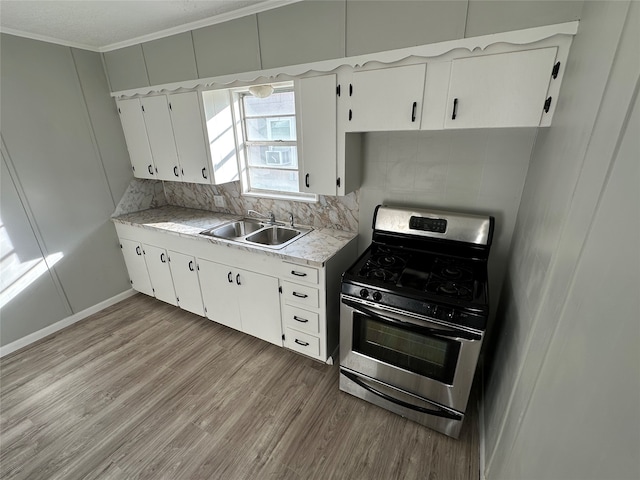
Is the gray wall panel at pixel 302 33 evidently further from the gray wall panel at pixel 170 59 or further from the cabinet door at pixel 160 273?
the cabinet door at pixel 160 273

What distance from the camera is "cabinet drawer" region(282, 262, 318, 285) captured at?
194 cm

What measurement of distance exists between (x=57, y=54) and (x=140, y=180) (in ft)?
4.00

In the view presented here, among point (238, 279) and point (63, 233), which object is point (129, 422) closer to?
point (238, 279)

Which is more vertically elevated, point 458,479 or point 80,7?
point 80,7

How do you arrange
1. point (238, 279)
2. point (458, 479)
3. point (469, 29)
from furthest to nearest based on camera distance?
point (238, 279)
point (458, 479)
point (469, 29)

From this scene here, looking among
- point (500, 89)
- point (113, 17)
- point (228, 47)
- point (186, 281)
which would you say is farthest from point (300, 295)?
point (113, 17)

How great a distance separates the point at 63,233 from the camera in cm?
266

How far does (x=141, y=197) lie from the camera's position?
3.23m

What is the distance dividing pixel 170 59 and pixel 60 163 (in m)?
1.41

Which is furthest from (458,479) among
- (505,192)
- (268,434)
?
(505,192)

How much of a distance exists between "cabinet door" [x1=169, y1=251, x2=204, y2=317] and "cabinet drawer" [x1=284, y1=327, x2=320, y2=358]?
974mm

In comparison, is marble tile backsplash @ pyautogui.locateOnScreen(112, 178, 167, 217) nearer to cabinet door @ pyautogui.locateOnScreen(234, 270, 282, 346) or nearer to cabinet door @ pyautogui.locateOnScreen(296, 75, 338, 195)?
cabinet door @ pyautogui.locateOnScreen(234, 270, 282, 346)

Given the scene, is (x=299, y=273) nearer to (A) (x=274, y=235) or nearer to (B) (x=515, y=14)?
(A) (x=274, y=235)

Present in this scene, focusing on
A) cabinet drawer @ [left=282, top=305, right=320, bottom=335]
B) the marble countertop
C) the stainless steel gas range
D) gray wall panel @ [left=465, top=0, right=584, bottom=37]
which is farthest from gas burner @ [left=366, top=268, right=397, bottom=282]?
gray wall panel @ [left=465, top=0, right=584, bottom=37]
